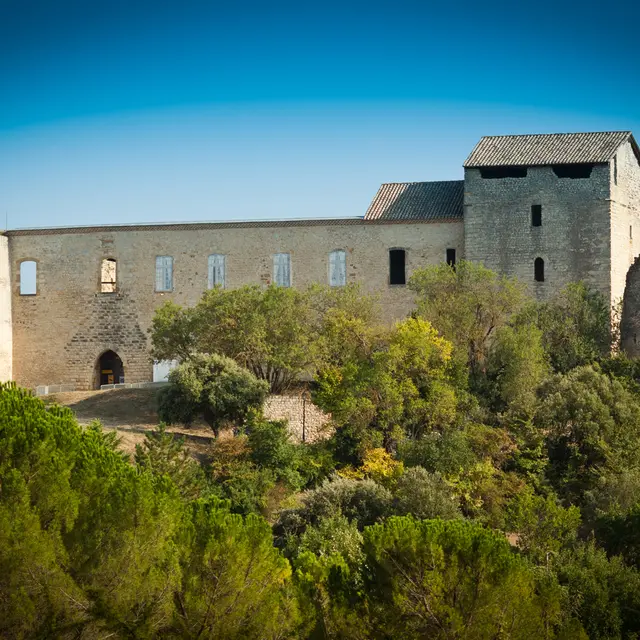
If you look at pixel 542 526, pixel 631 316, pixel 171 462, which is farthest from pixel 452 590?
pixel 631 316

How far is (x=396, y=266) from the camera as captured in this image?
39.0 metres

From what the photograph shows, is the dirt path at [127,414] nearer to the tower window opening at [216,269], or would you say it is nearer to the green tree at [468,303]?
the tower window opening at [216,269]

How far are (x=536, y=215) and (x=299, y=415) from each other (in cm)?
1016

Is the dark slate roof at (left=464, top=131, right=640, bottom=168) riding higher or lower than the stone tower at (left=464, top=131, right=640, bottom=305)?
higher

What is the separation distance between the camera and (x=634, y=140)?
39.5 meters

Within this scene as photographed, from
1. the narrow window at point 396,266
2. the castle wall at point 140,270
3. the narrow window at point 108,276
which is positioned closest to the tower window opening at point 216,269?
the castle wall at point 140,270

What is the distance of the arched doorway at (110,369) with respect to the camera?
135ft

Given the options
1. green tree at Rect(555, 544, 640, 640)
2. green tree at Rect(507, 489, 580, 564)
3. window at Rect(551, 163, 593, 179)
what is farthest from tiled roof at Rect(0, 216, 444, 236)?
green tree at Rect(555, 544, 640, 640)

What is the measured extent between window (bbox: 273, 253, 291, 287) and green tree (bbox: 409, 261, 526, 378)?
4.43 m

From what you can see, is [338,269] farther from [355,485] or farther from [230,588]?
[230,588]

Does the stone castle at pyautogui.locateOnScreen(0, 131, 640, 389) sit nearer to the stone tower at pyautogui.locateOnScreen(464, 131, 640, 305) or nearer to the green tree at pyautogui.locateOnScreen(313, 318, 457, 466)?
Result: the stone tower at pyautogui.locateOnScreen(464, 131, 640, 305)

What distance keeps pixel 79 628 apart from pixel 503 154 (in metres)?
24.2

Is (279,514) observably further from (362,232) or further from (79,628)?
(362,232)

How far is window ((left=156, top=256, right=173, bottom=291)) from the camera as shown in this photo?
40281mm
